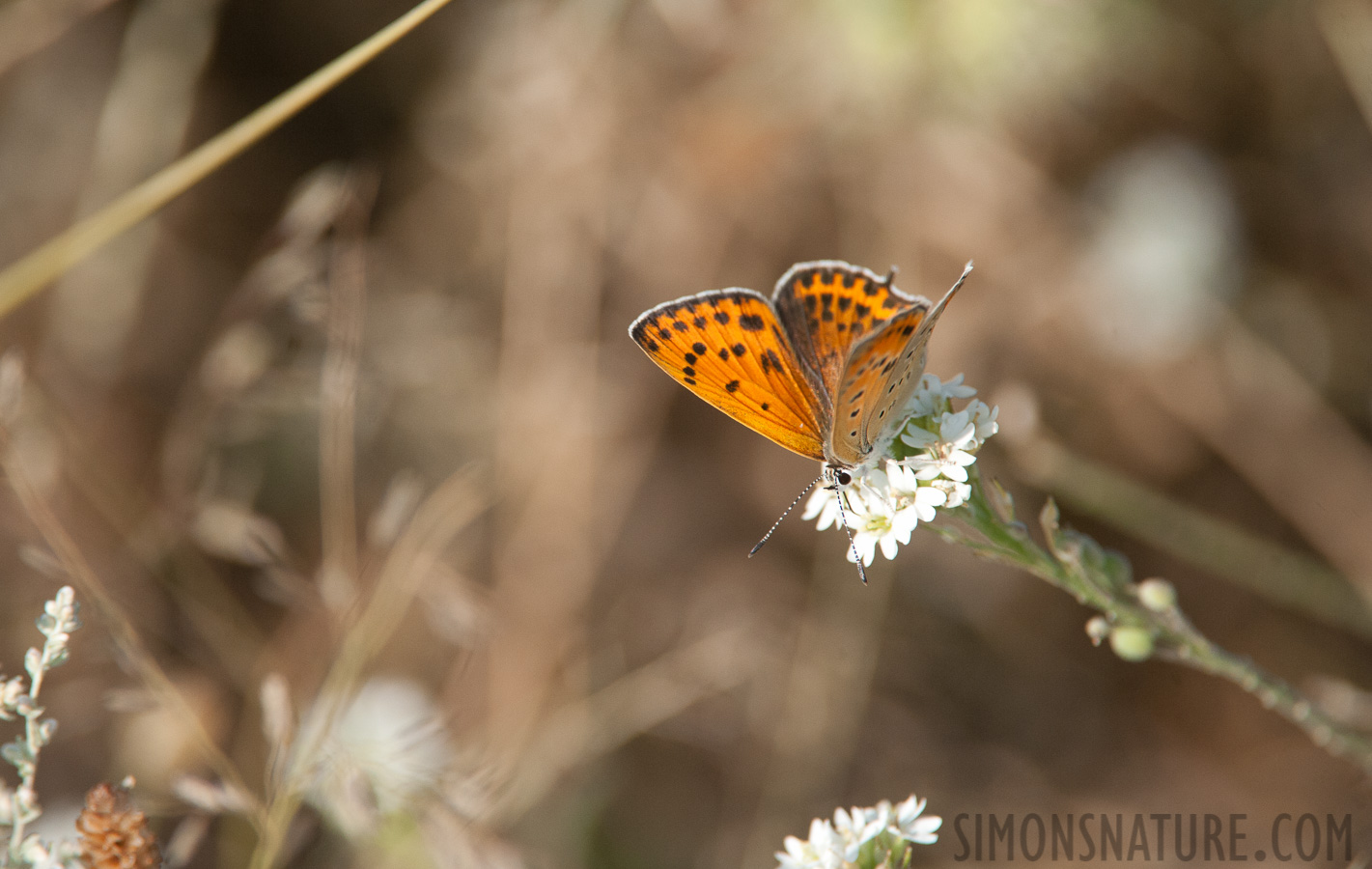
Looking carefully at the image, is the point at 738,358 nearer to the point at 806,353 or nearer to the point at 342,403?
the point at 806,353

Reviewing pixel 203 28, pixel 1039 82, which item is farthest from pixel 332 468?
pixel 1039 82

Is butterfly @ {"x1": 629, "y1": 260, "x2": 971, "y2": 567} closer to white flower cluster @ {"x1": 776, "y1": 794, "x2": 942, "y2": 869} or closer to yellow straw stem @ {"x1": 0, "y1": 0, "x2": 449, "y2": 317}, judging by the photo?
white flower cluster @ {"x1": 776, "y1": 794, "x2": 942, "y2": 869}

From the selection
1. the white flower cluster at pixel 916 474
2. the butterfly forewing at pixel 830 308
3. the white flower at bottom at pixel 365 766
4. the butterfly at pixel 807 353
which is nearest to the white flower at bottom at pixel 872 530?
the white flower cluster at pixel 916 474

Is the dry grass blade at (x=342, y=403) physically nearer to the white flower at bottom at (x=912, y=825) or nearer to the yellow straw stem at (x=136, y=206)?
the yellow straw stem at (x=136, y=206)

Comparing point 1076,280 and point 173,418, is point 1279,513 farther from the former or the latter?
point 173,418

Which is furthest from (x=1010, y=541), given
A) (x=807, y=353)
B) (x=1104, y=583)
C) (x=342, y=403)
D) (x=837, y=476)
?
(x=342, y=403)
